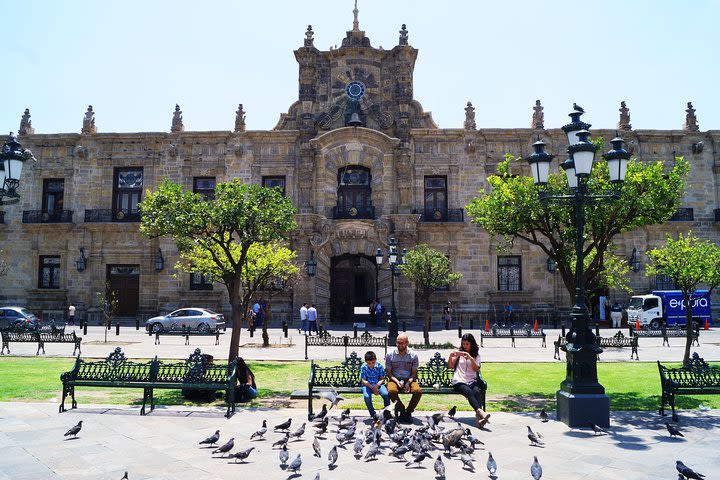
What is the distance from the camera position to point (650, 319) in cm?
2720

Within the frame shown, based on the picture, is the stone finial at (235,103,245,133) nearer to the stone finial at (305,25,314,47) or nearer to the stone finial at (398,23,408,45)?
the stone finial at (305,25,314,47)

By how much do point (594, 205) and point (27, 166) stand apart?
31710mm

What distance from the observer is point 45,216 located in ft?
103

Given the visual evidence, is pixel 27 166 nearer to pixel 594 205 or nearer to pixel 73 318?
pixel 73 318

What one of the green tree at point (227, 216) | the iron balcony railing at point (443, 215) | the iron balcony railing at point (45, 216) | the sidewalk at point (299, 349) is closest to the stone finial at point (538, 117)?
the iron balcony railing at point (443, 215)

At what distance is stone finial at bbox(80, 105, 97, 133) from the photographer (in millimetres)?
31812

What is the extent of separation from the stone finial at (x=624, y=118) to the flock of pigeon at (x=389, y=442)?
27014 mm

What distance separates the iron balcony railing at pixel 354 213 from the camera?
3017cm

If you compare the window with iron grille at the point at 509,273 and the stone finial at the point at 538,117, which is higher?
the stone finial at the point at 538,117

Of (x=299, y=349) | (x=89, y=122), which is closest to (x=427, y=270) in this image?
(x=299, y=349)

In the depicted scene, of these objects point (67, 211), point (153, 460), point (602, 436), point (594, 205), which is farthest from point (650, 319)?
point (67, 211)

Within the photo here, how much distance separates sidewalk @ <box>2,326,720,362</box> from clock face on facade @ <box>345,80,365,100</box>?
45.5 ft

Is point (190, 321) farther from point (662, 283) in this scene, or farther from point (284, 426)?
point (662, 283)

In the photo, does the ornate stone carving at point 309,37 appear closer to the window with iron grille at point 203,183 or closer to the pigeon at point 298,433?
the window with iron grille at point 203,183
